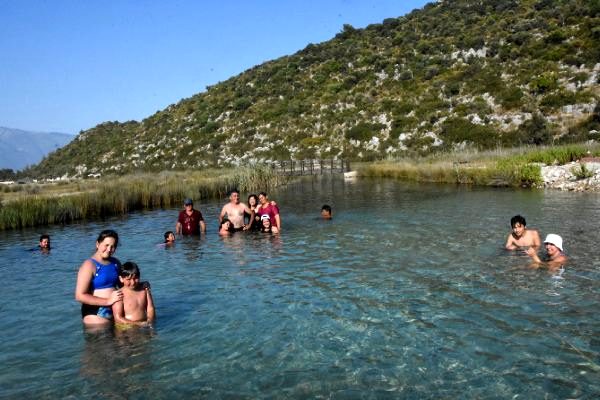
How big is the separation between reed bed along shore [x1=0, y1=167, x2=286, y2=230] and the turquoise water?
6158 mm

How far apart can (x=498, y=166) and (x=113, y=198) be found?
20200 millimetres

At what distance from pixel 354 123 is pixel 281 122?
10910 mm

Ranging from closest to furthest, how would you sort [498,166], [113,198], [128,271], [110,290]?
1. [128,271]
2. [110,290]
3. [113,198]
4. [498,166]

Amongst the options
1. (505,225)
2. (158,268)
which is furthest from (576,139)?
(158,268)

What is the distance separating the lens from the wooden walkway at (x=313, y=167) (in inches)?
1812

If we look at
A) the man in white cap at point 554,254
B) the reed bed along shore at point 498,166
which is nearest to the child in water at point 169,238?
the man in white cap at point 554,254

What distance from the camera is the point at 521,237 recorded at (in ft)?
37.9

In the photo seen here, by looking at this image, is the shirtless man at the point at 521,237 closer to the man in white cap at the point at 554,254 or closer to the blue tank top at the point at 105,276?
the man in white cap at the point at 554,254

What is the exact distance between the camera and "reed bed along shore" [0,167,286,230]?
2059 cm

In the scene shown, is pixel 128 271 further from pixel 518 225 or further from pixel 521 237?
pixel 521 237

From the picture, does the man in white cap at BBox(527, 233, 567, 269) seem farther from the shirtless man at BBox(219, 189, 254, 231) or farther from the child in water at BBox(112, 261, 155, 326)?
the shirtless man at BBox(219, 189, 254, 231)

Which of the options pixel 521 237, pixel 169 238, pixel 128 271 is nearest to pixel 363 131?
pixel 169 238

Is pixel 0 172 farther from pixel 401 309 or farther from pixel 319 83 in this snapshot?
pixel 401 309

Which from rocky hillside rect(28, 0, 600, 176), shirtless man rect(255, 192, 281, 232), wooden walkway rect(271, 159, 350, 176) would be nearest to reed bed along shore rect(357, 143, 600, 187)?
rocky hillside rect(28, 0, 600, 176)
